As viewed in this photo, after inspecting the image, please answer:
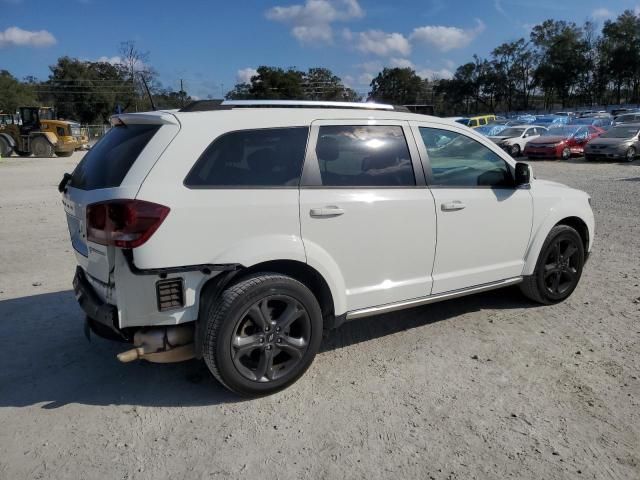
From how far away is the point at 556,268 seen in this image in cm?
485

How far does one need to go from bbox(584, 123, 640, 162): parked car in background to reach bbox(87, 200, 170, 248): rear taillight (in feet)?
76.5

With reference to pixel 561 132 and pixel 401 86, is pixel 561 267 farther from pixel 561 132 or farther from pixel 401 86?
pixel 401 86

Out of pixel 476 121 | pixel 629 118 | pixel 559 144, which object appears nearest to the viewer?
pixel 559 144

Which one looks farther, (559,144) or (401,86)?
(401,86)

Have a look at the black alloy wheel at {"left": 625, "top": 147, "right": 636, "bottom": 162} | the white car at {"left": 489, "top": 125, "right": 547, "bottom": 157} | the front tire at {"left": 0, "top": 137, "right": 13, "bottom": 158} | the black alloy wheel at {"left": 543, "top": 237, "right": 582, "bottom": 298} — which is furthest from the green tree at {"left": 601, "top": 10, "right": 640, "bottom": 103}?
the black alloy wheel at {"left": 543, "top": 237, "right": 582, "bottom": 298}

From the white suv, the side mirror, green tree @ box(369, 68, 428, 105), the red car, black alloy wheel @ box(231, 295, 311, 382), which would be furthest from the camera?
green tree @ box(369, 68, 428, 105)

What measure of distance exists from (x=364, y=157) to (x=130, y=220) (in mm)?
1700

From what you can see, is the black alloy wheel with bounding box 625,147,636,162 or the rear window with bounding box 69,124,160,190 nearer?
the rear window with bounding box 69,124,160,190

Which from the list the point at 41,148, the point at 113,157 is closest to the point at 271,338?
the point at 113,157

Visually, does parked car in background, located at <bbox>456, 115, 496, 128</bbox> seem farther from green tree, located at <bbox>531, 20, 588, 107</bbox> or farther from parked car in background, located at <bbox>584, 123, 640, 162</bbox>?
green tree, located at <bbox>531, 20, 588, 107</bbox>

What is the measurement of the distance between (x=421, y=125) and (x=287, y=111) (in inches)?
45.1

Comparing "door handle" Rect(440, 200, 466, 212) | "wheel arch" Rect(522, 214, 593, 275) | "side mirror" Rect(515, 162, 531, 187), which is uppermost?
"side mirror" Rect(515, 162, 531, 187)

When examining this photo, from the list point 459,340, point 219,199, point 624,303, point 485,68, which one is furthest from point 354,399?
point 485,68

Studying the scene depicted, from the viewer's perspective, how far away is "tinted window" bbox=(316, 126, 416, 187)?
354 centimetres
